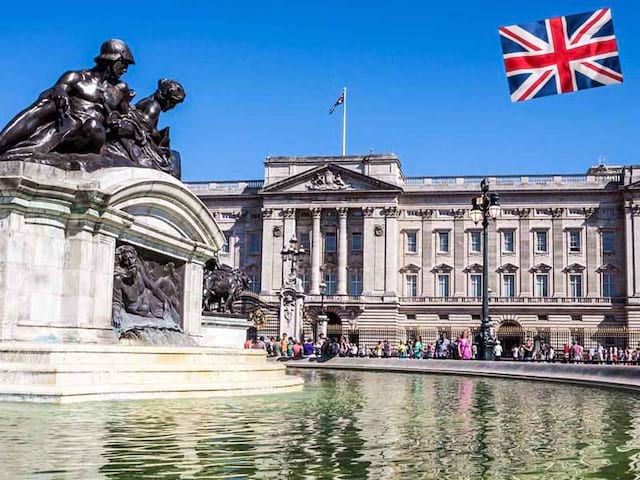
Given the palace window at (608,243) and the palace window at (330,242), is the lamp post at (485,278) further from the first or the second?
the palace window at (608,243)

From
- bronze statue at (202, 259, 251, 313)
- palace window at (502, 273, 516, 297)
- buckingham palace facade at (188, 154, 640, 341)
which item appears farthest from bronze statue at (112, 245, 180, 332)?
palace window at (502, 273, 516, 297)

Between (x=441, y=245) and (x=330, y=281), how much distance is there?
10395mm

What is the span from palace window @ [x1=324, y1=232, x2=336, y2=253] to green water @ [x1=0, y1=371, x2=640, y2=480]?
6362 centimetres

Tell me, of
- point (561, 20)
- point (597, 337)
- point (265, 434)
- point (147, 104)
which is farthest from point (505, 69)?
point (597, 337)

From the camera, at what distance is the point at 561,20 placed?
15.4 meters

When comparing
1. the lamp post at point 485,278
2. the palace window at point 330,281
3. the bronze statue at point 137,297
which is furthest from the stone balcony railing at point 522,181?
the bronze statue at point 137,297

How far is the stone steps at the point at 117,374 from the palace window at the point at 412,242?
6274 centimetres

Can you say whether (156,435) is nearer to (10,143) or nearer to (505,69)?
(10,143)

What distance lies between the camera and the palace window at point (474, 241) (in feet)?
242

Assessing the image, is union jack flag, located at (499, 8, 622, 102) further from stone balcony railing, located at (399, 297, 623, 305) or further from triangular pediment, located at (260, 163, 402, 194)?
stone balcony railing, located at (399, 297, 623, 305)

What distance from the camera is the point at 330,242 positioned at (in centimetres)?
7531

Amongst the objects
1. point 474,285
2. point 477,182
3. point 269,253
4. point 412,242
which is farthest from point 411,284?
point 269,253

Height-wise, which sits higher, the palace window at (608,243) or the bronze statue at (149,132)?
the palace window at (608,243)

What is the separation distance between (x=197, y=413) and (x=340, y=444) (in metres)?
2.32
